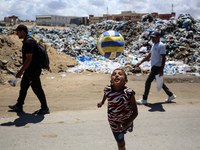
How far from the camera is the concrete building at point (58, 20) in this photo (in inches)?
1737

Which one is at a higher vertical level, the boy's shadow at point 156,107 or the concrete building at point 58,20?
the concrete building at point 58,20

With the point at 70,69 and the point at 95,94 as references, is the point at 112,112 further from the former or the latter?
the point at 70,69

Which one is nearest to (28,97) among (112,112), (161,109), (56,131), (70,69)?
(56,131)

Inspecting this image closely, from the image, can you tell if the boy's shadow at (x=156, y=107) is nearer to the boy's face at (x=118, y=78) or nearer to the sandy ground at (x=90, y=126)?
the sandy ground at (x=90, y=126)

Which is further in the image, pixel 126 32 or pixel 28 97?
pixel 126 32

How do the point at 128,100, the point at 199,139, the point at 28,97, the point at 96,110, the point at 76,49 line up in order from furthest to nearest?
the point at 76,49 → the point at 28,97 → the point at 96,110 → the point at 199,139 → the point at 128,100

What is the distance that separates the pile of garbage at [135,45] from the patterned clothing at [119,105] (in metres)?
8.21

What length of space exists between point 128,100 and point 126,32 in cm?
1768

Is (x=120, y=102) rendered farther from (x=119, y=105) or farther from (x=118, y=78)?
(x=118, y=78)

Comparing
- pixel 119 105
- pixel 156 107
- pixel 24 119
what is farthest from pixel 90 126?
pixel 156 107

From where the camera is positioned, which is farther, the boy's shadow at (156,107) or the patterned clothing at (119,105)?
the boy's shadow at (156,107)

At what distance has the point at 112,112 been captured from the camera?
2.00 m

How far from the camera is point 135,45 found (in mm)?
16234

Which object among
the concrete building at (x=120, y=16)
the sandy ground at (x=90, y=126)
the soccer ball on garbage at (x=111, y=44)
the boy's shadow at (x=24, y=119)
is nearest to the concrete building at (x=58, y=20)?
the concrete building at (x=120, y=16)
